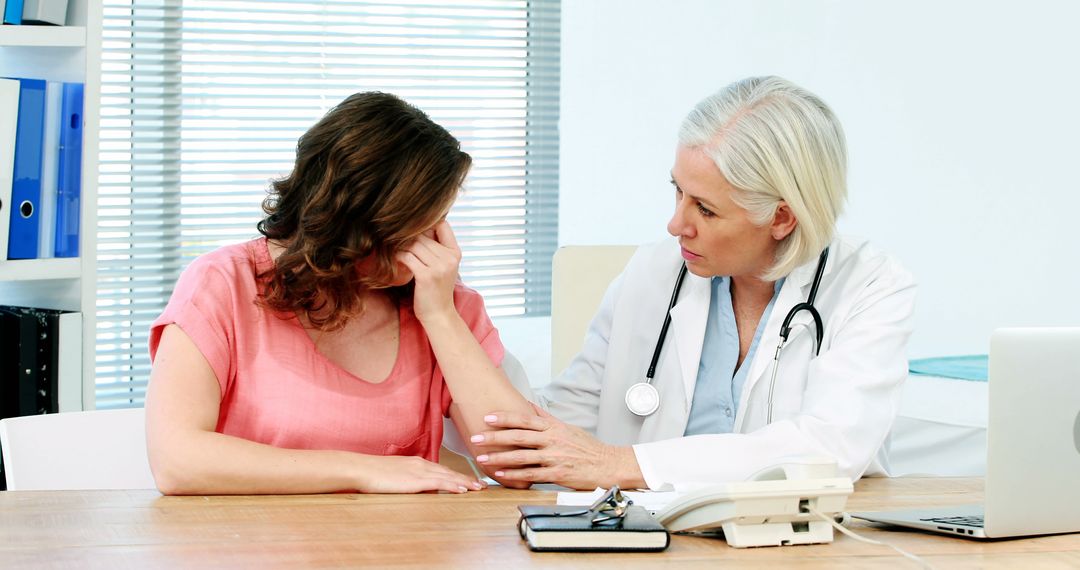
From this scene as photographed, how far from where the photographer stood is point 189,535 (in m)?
1.21

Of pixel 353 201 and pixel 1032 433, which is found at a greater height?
pixel 353 201

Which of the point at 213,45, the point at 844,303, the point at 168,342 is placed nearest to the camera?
the point at 168,342

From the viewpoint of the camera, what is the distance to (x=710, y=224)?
1853 mm

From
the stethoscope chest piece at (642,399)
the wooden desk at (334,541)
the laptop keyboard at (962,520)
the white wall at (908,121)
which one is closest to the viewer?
the wooden desk at (334,541)

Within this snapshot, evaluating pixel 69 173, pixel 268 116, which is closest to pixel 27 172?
pixel 69 173

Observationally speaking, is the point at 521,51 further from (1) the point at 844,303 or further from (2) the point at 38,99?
(1) the point at 844,303

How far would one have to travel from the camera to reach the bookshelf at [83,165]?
2139 millimetres

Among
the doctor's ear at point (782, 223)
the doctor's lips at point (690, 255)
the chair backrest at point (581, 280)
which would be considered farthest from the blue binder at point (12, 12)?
the doctor's ear at point (782, 223)

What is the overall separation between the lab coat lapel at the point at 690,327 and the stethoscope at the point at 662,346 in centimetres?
2

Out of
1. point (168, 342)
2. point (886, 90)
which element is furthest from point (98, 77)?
point (886, 90)

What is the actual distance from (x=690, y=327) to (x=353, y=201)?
2.14 feet

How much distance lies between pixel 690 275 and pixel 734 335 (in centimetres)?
16

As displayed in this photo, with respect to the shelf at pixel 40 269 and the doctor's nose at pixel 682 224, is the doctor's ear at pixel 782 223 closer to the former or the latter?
the doctor's nose at pixel 682 224

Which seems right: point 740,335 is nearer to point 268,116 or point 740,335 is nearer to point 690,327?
point 690,327
